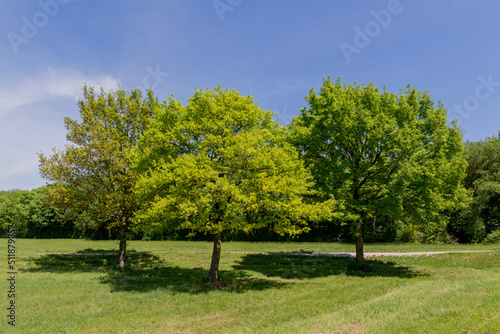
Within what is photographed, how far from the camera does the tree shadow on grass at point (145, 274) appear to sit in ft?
56.2

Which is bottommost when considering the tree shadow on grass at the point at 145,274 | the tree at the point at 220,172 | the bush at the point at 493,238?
the tree shadow on grass at the point at 145,274

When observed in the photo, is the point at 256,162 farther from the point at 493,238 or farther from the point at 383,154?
the point at 493,238

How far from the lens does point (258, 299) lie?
47.4 feet

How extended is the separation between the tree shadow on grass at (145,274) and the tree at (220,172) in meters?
1.80

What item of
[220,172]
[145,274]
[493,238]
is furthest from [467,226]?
[145,274]

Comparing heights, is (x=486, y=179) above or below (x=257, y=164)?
above

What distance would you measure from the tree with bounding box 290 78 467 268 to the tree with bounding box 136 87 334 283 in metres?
4.30

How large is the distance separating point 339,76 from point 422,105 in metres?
6.74

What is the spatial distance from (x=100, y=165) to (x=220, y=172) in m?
12.8

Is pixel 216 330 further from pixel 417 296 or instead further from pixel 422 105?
pixel 422 105

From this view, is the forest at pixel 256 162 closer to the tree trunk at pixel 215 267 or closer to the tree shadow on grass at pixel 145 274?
the tree trunk at pixel 215 267

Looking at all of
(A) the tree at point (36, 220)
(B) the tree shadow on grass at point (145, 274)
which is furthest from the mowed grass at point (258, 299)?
(A) the tree at point (36, 220)

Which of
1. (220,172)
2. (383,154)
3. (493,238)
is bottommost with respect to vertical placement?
(493,238)

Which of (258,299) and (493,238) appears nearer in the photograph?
(258,299)
